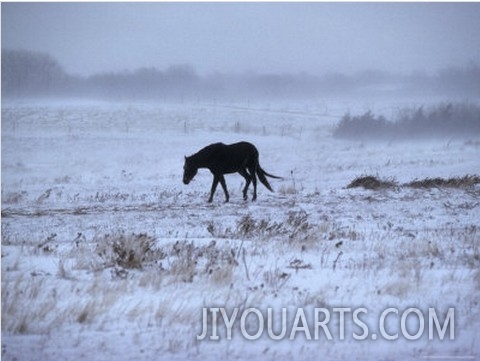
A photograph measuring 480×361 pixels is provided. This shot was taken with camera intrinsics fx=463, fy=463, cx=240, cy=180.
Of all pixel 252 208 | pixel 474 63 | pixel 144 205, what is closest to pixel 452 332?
pixel 252 208

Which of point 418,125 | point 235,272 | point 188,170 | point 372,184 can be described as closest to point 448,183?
point 372,184

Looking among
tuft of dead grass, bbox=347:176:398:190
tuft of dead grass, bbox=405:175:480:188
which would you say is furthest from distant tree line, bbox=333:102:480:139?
tuft of dead grass, bbox=347:176:398:190

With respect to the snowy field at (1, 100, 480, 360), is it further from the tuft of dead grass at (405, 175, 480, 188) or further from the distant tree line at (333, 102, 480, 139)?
the distant tree line at (333, 102, 480, 139)

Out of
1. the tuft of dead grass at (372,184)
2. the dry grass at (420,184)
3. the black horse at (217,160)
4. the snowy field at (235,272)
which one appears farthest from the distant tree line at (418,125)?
the snowy field at (235,272)

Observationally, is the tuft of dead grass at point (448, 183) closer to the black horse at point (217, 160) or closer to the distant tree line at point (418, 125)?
the black horse at point (217, 160)

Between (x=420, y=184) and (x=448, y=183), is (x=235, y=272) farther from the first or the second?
(x=448, y=183)

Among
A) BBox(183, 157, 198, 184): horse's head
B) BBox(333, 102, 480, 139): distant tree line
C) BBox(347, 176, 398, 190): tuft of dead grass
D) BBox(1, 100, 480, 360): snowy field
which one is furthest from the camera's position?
BBox(333, 102, 480, 139): distant tree line

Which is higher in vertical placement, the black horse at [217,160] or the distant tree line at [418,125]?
the distant tree line at [418,125]

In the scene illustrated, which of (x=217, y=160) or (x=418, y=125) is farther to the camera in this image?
(x=418, y=125)

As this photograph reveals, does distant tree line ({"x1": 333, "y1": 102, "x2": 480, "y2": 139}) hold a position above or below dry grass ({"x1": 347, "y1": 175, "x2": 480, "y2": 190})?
above

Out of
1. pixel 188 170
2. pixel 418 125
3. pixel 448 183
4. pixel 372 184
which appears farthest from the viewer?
pixel 418 125

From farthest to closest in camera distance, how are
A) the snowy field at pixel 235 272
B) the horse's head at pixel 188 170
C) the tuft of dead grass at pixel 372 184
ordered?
the tuft of dead grass at pixel 372 184
the horse's head at pixel 188 170
the snowy field at pixel 235 272

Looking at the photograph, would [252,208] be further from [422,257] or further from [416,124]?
[416,124]

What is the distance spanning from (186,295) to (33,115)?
182 feet
